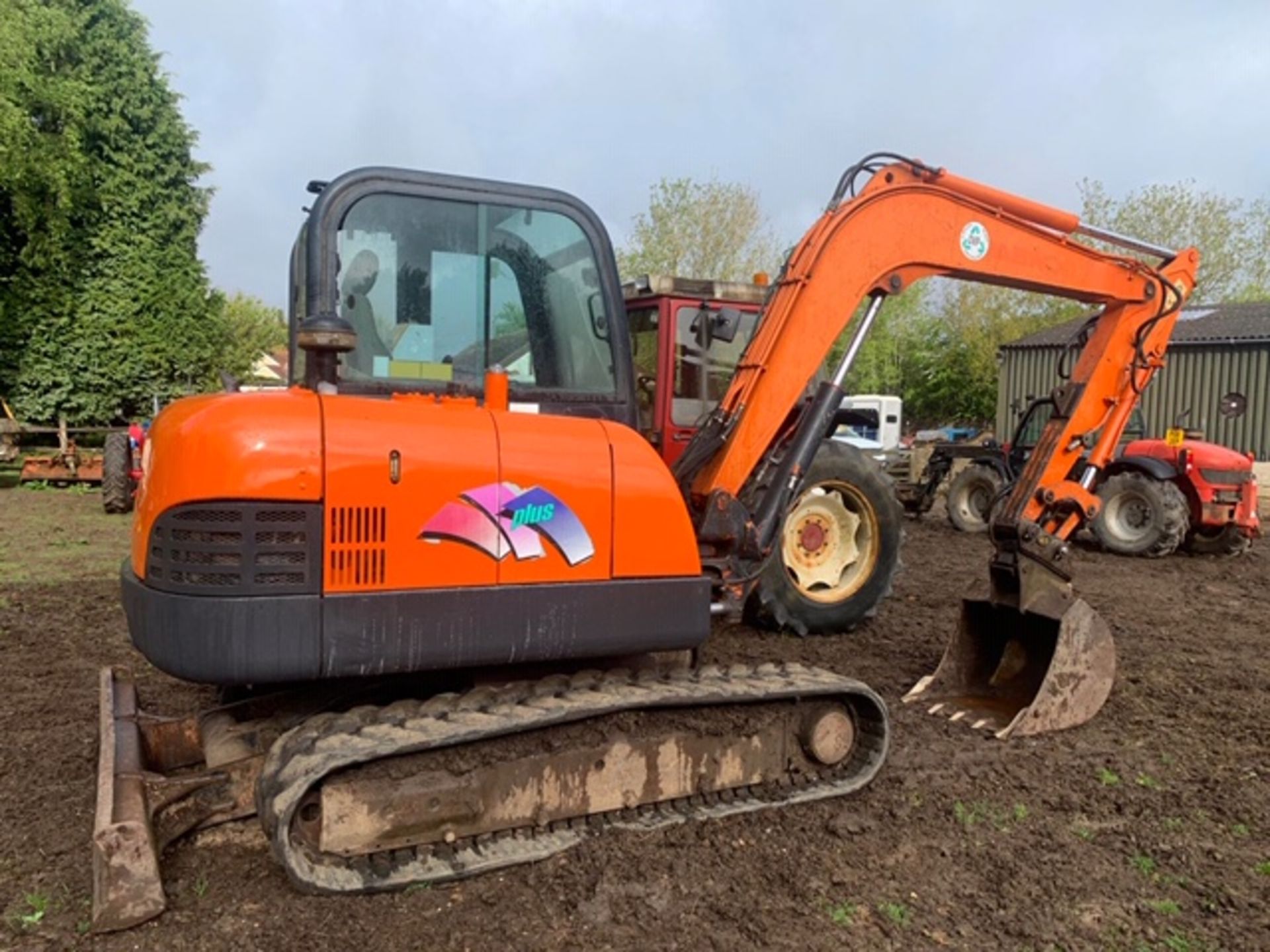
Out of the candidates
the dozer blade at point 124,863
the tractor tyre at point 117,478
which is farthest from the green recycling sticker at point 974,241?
the tractor tyre at point 117,478

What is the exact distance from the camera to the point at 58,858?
340cm

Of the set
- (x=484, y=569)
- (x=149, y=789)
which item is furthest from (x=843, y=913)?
(x=149, y=789)

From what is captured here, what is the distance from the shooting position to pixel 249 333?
4778 centimetres

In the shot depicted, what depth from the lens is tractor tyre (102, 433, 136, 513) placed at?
13.6 m

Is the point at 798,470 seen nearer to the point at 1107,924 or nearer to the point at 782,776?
the point at 782,776

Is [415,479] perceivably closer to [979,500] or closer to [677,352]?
[677,352]

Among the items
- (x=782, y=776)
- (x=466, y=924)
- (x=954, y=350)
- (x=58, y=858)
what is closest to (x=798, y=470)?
(x=782, y=776)

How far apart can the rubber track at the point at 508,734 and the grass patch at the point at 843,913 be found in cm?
63

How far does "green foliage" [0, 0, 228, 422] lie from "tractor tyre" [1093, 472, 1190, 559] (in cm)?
1843

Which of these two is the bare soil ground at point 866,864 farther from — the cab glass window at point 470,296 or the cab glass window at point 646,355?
the cab glass window at point 646,355

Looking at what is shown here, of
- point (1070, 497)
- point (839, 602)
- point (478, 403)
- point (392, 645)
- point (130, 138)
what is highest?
point (130, 138)

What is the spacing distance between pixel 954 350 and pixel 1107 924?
38179 millimetres

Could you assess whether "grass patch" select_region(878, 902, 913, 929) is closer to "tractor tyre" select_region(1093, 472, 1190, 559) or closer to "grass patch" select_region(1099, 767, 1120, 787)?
"grass patch" select_region(1099, 767, 1120, 787)

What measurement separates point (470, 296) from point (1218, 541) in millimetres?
10396
